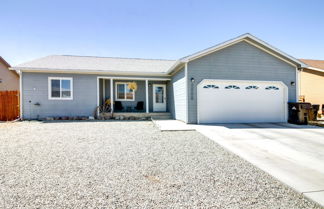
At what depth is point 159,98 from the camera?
535 inches

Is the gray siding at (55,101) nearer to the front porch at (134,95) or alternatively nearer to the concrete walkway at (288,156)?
the front porch at (134,95)

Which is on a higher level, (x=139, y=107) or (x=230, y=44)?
(x=230, y=44)

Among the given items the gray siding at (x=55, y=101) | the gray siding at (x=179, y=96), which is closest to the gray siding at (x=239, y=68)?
the gray siding at (x=179, y=96)

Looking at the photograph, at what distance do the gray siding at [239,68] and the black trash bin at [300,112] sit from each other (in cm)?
83

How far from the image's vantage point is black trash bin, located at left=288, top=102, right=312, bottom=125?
28.9ft

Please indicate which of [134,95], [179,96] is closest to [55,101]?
[134,95]

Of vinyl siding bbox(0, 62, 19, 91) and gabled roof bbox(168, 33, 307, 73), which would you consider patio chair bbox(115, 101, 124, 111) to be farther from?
vinyl siding bbox(0, 62, 19, 91)

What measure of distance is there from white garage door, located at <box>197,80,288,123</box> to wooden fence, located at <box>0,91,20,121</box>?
454 inches

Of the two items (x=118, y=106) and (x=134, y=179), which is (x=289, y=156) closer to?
(x=134, y=179)

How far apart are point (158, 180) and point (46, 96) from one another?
11.0 meters

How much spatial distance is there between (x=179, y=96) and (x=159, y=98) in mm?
3679

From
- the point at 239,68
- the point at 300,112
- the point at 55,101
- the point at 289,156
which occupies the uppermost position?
the point at 239,68

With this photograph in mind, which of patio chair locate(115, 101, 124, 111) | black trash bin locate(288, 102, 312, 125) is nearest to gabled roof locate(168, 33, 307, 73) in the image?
black trash bin locate(288, 102, 312, 125)

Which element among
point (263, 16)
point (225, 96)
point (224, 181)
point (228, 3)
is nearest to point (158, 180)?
point (224, 181)
